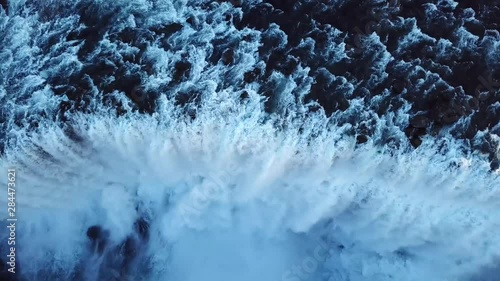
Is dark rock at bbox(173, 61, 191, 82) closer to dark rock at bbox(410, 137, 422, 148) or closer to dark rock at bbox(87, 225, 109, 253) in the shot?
dark rock at bbox(87, 225, 109, 253)

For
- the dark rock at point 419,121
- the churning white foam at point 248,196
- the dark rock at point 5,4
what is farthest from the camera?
the dark rock at point 5,4

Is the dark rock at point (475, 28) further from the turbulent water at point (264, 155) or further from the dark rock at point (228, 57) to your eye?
the dark rock at point (228, 57)

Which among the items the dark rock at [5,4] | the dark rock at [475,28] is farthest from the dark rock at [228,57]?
the dark rock at [5,4]

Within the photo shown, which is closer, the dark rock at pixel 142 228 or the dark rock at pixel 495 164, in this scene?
the dark rock at pixel 495 164

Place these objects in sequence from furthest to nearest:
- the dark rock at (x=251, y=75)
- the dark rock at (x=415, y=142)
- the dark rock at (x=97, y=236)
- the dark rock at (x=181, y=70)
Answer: the dark rock at (x=181, y=70)
the dark rock at (x=251, y=75)
the dark rock at (x=97, y=236)
the dark rock at (x=415, y=142)

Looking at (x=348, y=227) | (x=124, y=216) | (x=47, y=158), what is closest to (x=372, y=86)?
(x=348, y=227)

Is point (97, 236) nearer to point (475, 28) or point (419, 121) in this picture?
point (419, 121)

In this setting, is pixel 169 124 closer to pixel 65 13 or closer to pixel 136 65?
pixel 136 65

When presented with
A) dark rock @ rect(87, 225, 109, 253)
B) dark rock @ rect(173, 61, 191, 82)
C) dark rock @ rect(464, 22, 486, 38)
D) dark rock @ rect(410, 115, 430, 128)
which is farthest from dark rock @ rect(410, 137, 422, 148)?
dark rock @ rect(87, 225, 109, 253)
